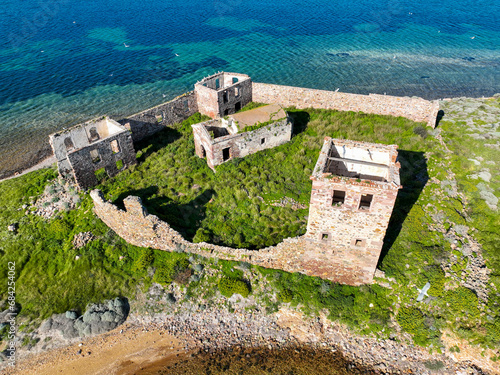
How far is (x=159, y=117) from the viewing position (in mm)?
34969

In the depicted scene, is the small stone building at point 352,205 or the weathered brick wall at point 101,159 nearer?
the small stone building at point 352,205

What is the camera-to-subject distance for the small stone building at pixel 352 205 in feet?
53.7

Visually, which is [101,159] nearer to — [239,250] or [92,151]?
[92,151]

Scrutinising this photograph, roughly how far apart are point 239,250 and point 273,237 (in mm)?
3176

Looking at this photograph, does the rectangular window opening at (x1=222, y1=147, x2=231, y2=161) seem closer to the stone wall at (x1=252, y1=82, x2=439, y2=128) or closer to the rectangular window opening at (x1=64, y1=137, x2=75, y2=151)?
the stone wall at (x1=252, y1=82, x2=439, y2=128)

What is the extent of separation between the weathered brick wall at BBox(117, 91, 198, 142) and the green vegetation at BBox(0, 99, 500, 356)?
3.30 m

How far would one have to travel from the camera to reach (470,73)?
55.5 meters

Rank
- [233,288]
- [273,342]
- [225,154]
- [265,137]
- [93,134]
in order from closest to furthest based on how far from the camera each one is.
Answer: [273,342] < [233,288] < [225,154] < [265,137] < [93,134]

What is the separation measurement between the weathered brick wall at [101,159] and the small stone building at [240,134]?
652 cm

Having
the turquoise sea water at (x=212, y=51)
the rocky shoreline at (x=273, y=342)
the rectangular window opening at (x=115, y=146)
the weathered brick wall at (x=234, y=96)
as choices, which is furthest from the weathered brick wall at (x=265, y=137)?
the turquoise sea water at (x=212, y=51)

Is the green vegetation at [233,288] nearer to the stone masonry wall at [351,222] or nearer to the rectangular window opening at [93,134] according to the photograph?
the stone masonry wall at [351,222]

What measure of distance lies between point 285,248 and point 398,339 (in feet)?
27.9

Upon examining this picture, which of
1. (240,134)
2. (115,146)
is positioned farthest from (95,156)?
(240,134)

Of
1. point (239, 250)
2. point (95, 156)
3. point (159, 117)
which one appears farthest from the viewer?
point (159, 117)
